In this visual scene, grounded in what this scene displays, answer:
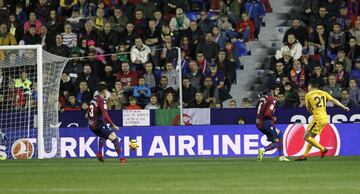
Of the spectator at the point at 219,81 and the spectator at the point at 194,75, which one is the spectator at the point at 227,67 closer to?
the spectator at the point at 219,81

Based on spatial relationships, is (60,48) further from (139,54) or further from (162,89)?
(162,89)

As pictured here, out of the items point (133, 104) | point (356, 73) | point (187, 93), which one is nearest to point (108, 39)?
point (133, 104)

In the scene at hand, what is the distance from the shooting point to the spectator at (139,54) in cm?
3053

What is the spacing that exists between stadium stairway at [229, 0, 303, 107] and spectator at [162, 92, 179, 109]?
174 centimetres

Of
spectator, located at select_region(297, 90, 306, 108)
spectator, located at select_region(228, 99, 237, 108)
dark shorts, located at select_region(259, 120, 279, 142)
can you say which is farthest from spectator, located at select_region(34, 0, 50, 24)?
dark shorts, located at select_region(259, 120, 279, 142)

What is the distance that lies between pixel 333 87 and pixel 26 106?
785 centimetres

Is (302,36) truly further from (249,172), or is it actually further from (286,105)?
(249,172)

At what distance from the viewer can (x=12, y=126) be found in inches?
1125

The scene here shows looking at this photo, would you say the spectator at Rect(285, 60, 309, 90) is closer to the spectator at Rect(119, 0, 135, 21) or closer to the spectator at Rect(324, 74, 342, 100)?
the spectator at Rect(324, 74, 342, 100)

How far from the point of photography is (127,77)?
30.2m

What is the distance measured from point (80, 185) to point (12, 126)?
1176 centimetres

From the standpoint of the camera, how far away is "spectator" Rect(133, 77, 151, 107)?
2972 cm

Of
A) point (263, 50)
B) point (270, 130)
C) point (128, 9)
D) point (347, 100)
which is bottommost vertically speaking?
point (270, 130)

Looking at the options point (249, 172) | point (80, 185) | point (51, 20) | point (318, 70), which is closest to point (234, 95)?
point (318, 70)
